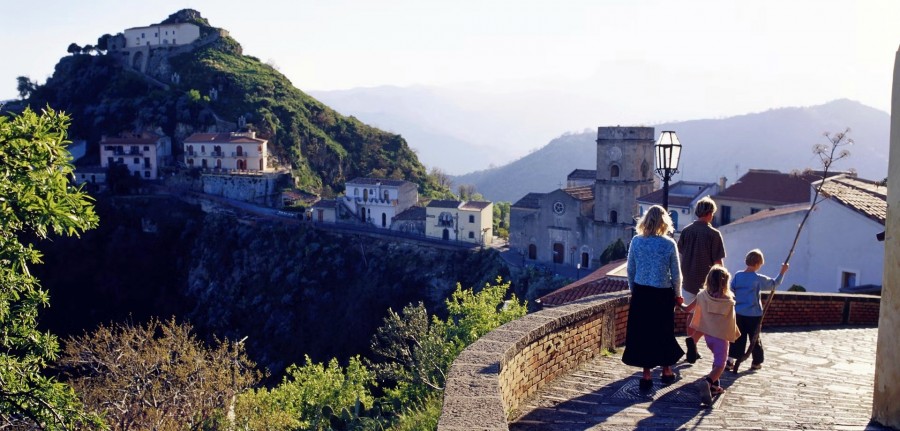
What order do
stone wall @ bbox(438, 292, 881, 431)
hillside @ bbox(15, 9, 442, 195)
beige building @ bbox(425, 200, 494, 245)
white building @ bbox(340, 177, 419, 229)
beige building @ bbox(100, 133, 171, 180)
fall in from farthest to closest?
hillside @ bbox(15, 9, 442, 195) → beige building @ bbox(100, 133, 171, 180) → white building @ bbox(340, 177, 419, 229) → beige building @ bbox(425, 200, 494, 245) → stone wall @ bbox(438, 292, 881, 431)

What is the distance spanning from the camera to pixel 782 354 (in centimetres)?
902

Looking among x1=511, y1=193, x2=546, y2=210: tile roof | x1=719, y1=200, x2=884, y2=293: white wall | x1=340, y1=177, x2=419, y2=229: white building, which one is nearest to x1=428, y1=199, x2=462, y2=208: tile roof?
x1=340, y1=177, x2=419, y2=229: white building

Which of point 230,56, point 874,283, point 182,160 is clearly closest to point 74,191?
point 874,283

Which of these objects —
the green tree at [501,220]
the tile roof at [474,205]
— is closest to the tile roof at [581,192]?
the tile roof at [474,205]

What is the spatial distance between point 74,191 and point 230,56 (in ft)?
318

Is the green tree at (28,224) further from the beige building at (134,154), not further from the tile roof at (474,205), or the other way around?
the beige building at (134,154)

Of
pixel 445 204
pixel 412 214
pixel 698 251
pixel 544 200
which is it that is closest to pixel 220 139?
pixel 412 214

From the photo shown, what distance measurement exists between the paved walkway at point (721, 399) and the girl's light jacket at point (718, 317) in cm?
59

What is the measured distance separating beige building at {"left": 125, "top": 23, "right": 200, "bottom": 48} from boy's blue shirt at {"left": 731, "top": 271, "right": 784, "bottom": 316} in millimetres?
101088

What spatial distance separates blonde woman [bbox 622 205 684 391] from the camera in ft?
22.5

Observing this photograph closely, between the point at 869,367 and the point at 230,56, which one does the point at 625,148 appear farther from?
the point at 230,56

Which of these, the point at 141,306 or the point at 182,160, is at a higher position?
the point at 182,160

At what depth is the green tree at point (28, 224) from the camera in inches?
329

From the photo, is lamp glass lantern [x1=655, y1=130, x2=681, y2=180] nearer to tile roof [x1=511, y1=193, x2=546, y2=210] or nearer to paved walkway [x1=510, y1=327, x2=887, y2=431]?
paved walkway [x1=510, y1=327, x2=887, y2=431]
